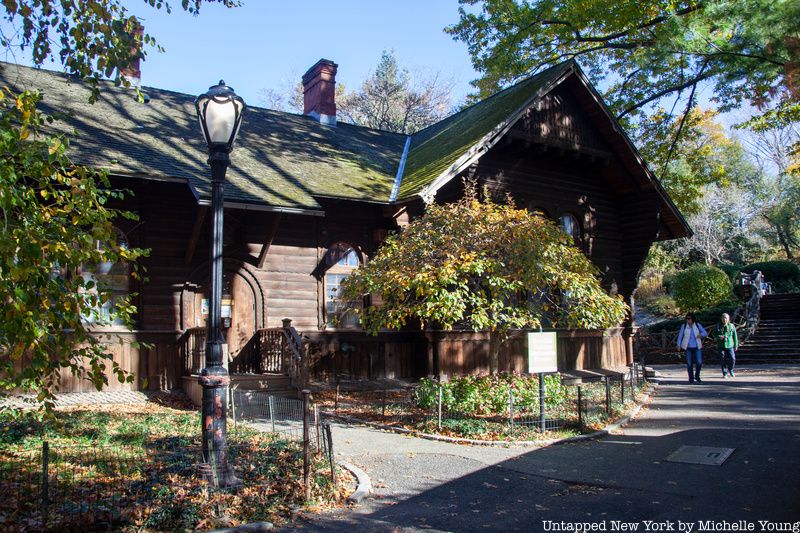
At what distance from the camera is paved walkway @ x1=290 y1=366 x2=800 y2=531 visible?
6508 millimetres

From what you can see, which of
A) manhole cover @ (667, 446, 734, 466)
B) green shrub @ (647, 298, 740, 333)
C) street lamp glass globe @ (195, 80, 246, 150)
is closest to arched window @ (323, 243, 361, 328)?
manhole cover @ (667, 446, 734, 466)

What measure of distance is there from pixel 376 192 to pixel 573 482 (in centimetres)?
1043

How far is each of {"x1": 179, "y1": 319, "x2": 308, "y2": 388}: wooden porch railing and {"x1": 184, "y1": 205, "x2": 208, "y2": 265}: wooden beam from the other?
5.51ft

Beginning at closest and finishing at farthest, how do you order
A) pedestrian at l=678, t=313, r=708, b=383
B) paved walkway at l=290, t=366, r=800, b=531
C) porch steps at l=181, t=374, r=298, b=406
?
paved walkway at l=290, t=366, r=800, b=531
porch steps at l=181, t=374, r=298, b=406
pedestrian at l=678, t=313, r=708, b=383

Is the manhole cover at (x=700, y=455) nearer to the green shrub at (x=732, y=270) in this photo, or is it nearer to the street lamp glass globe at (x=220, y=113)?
the street lamp glass globe at (x=220, y=113)

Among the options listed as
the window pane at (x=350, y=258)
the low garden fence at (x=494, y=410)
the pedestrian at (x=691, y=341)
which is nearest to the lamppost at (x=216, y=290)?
the low garden fence at (x=494, y=410)

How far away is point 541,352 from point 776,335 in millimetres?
22553

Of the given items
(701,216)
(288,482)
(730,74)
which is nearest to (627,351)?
(730,74)

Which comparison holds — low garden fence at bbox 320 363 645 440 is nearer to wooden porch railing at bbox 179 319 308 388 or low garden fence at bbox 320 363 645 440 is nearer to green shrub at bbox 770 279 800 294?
wooden porch railing at bbox 179 319 308 388

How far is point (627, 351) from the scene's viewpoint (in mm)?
21141

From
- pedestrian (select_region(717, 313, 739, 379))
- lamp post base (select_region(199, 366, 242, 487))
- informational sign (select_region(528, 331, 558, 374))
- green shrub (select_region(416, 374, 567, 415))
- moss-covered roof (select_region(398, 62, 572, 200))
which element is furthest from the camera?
pedestrian (select_region(717, 313, 739, 379))

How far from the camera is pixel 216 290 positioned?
285 inches

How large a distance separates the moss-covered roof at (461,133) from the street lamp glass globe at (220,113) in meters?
7.81

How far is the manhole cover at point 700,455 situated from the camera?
8.82 meters
